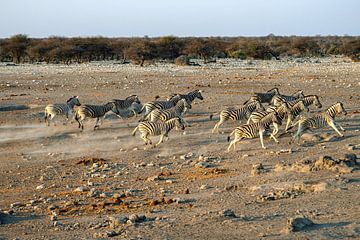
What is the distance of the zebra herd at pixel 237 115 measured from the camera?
12234 mm

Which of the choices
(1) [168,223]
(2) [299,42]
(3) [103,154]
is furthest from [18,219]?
(2) [299,42]

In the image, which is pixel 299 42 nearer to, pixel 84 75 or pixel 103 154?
pixel 84 75

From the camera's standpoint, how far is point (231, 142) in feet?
39.8

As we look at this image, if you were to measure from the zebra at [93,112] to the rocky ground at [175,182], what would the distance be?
12.0 inches

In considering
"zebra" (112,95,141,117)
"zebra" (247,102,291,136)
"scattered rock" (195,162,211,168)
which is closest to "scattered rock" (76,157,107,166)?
"scattered rock" (195,162,211,168)

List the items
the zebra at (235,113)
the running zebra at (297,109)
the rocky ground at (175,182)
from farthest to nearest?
the zebra at (235,113), the running zebra at (297,109), the rocky ground at (175,182)

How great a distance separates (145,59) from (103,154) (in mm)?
30021

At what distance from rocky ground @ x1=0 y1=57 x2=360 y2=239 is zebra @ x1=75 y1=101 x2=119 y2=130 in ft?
1.00

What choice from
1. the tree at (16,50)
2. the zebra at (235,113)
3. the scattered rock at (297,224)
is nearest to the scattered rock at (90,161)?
the zebra at (235,113)

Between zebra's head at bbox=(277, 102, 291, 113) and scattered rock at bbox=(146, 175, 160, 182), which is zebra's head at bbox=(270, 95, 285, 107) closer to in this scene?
zebra's head at bbox=(277, 102, 291, 113)

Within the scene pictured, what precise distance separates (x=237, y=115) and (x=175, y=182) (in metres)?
4.50

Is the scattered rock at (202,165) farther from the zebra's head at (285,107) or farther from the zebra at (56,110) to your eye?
the zebra at (56,110)

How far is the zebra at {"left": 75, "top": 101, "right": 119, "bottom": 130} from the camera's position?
49.1 feet

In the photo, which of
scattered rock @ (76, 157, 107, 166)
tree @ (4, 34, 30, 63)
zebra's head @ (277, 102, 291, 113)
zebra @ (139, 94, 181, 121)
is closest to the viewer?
scattered rock @ (76, 157, 107, 166)
